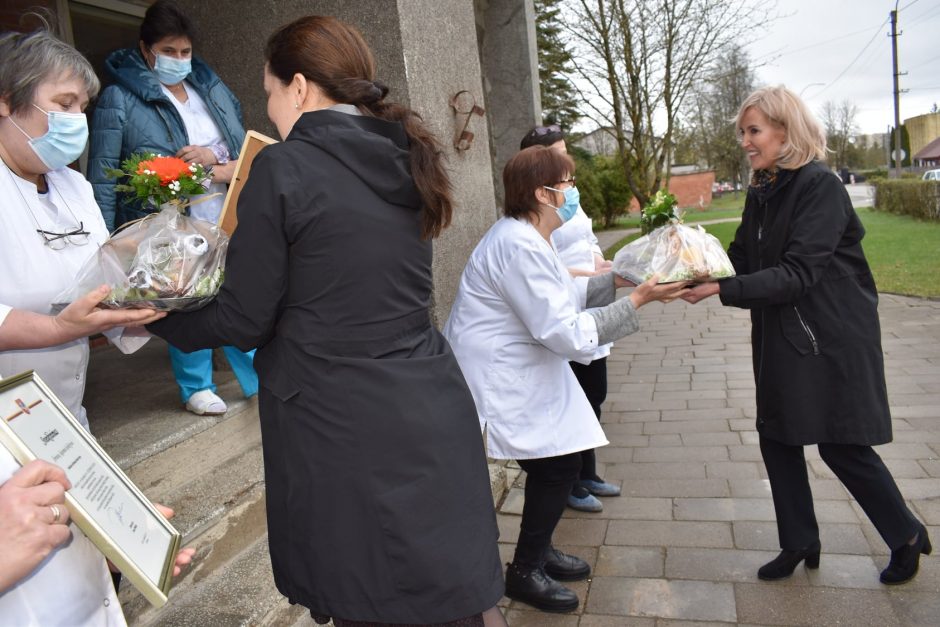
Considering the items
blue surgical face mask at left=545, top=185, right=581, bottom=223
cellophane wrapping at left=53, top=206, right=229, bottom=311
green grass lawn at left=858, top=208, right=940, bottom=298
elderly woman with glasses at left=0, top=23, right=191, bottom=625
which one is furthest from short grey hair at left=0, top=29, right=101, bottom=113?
green grass lawn at left=858, top=208, right=940, bottom=298

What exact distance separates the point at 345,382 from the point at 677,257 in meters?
1.77

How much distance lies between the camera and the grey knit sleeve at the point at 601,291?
11.7ft

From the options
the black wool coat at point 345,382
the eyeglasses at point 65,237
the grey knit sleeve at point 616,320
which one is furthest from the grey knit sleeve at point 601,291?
the eyeglasses at point 65,237

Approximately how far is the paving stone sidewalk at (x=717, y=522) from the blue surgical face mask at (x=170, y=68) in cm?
284

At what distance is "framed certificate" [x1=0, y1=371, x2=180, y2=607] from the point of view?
1.29 metres

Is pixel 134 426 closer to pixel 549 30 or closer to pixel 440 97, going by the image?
pixel 440 97

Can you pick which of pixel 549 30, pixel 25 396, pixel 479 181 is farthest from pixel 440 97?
pixel 549 30

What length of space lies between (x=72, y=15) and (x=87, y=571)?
530 cm

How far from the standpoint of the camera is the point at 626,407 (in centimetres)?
605

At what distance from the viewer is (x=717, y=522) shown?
3.90m

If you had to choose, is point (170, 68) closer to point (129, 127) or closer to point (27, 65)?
point (129, 127)

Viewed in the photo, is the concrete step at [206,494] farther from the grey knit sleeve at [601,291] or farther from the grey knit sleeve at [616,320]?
the grey knit sleeve at [601,291]

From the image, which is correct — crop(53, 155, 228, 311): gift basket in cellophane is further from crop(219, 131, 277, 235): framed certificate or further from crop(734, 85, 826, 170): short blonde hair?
crop(734, 85, 826, 170): short blonde hair

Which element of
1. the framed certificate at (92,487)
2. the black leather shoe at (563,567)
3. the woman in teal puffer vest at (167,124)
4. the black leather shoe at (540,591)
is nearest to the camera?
the framed certificate at (92,487)
